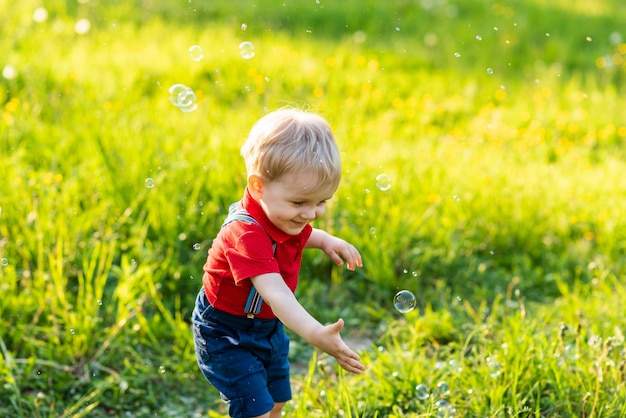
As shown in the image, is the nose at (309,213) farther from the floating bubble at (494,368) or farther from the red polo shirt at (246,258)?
the floating bubble at (494,368)

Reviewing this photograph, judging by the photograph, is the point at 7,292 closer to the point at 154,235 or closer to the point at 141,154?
the point at 154,235

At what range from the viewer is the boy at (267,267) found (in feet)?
7.56

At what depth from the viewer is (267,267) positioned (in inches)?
93.0

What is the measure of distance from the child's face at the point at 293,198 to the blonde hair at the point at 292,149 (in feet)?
0.06

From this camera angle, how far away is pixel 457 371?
118 inches

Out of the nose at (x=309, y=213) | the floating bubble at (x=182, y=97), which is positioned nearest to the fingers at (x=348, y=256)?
the nose at (x=309, y=213)

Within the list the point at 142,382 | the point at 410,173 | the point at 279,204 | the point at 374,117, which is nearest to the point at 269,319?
the point at 279,204

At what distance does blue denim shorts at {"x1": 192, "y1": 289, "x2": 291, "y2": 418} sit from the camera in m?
2.56

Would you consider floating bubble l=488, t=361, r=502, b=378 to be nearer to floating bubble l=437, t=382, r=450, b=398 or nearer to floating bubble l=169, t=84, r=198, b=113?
floating bubble l=437, t=382, r=450, b=398

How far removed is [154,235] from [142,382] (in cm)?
81

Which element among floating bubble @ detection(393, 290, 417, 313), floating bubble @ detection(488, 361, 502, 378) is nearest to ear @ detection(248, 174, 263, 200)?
floating bubble @ detection(393, 290, 417, 313)

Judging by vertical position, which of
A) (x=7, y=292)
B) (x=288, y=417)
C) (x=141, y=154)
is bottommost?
(x=288, y=417)

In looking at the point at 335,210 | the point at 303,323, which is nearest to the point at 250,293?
the point at 303,323

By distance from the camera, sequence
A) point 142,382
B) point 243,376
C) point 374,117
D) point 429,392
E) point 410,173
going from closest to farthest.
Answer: point 243,376 < point 429,392 < point 142,382 < point 410,173 < point 374,117
